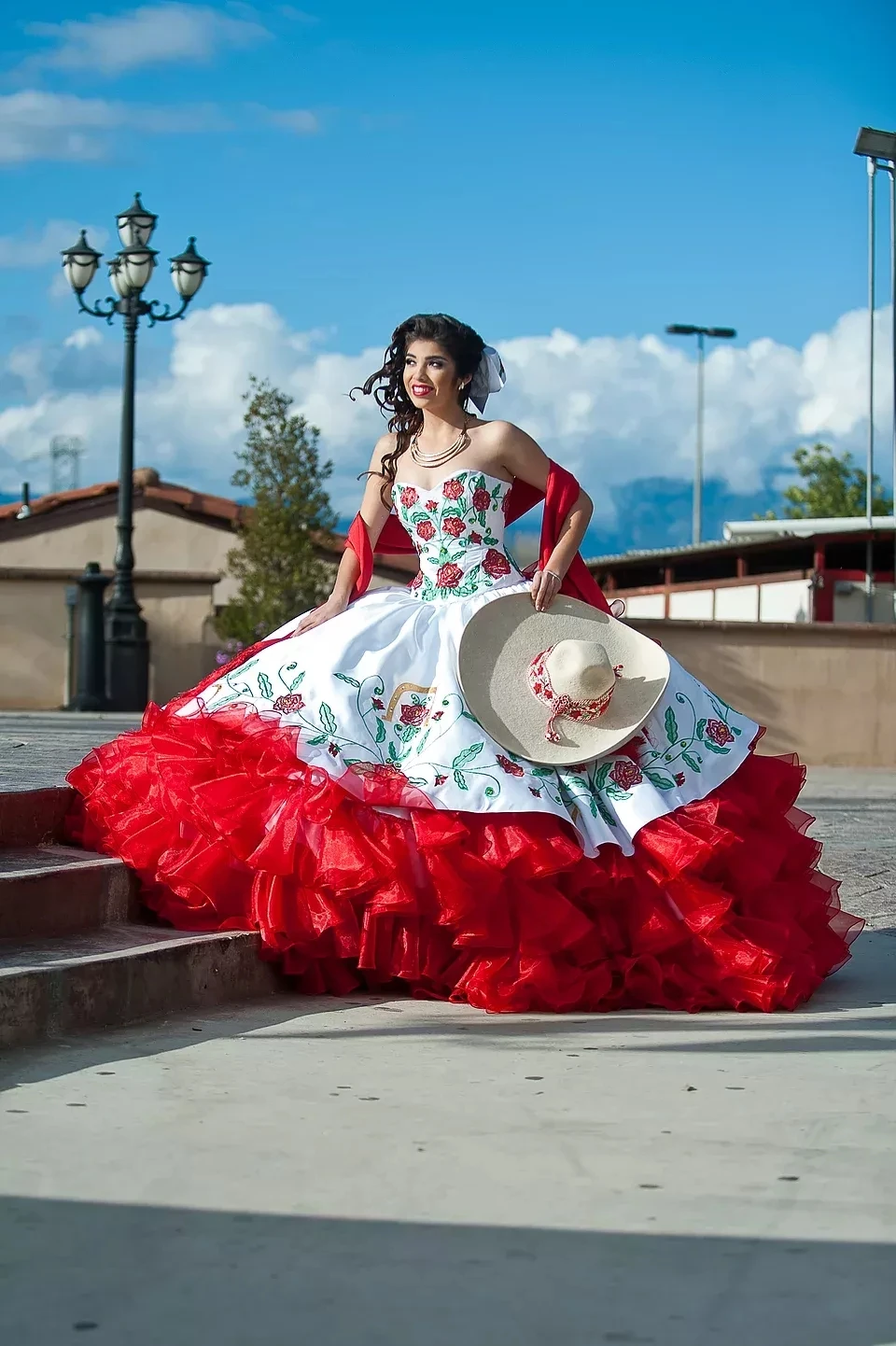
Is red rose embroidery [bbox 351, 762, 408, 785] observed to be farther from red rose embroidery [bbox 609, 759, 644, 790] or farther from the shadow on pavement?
the shadow on pavement

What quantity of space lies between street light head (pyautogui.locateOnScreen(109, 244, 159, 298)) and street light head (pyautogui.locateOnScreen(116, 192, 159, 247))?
83 mm

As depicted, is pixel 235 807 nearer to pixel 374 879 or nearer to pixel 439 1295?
pixel 374 879

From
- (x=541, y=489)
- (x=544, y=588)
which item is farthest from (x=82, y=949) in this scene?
(x=541, y=489)

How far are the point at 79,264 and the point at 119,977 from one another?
1392 centimetres

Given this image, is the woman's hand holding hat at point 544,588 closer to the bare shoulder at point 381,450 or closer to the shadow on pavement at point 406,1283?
the bare shoulder at point 381,450

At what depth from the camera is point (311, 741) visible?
4340 mm

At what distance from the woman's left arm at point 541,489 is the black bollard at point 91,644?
40.2 ft

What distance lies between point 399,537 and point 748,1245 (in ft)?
10.8

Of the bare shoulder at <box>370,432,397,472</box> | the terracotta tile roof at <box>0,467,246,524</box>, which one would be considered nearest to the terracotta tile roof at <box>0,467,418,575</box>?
the terracotta tile roof at <box>0,467,246,524</box>

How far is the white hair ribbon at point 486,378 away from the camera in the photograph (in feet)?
16.8

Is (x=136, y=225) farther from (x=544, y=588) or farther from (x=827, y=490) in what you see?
(x=827, y=490)

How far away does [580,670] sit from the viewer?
4531 millimetres

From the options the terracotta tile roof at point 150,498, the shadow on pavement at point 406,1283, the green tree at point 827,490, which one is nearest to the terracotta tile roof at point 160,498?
the terracotta tile roof at point 150,498

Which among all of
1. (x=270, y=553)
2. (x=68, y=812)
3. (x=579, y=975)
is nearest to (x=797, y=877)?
(x=579, y=975)
